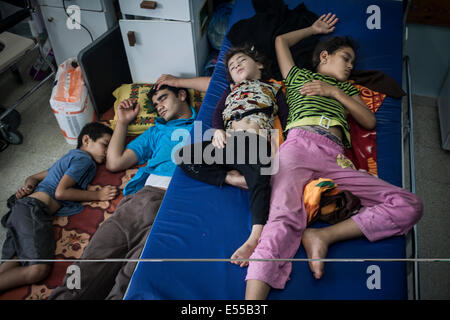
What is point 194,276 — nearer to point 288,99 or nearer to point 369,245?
point 369,245

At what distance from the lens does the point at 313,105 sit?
1545 mm

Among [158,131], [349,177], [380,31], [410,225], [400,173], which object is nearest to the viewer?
[410,225]

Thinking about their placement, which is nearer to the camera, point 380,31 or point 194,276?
point 194,276

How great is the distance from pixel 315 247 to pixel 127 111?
1.42m

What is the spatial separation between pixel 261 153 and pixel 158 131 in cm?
76

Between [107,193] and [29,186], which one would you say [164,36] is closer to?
[107,193]

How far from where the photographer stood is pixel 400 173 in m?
1.45

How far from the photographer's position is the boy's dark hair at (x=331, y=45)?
1.79 metres

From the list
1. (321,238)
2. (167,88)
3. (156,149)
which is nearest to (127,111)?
(167,88)

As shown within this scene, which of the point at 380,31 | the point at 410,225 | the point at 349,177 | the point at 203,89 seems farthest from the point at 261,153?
the point at 380,31

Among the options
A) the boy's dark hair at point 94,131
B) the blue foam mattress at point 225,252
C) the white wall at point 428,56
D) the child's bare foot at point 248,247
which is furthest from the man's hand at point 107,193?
the white wall at point 428,56

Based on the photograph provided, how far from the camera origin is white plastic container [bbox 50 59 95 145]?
2.04m

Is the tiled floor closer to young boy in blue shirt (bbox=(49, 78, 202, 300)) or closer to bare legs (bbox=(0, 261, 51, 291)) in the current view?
bare legs (bbox=(0, 261, 51, 291))

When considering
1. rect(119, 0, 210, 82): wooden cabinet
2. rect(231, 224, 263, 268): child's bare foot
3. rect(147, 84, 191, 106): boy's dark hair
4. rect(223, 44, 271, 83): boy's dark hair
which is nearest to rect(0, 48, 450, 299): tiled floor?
rect(147, 84, 191, 106): boy's dark hair
